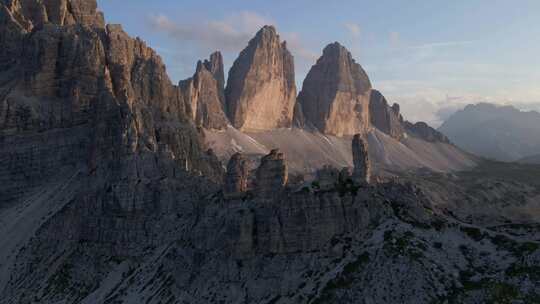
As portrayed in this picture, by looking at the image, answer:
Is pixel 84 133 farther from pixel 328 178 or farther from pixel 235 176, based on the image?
pixel 328 178

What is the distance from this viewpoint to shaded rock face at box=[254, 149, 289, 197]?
80375 mm

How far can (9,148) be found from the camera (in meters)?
126

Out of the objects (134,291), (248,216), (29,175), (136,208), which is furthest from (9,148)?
(248,216)

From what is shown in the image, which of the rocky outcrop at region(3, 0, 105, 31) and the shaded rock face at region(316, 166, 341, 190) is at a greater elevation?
the rocky outcrop at region(3, 0, 105, 31)

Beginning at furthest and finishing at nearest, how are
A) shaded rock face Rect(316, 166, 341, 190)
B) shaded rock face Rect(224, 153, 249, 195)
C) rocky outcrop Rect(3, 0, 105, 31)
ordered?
rocky outcrop Rect(3, 0, 105, 31) → shaded rock face Rect(224, 153, 249, 195) → shaded rock face Rect(316, 166, 341, 190)

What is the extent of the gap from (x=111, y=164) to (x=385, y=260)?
58.1 meters

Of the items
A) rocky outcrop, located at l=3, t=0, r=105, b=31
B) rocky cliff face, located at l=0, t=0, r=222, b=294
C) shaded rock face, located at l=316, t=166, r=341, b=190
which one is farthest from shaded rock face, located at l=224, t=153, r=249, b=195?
rocky outcrop, located at l=3, t=0, r=105, b=31

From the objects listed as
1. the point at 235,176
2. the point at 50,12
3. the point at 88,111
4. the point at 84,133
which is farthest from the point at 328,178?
the point at 50,12

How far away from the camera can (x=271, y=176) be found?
8062cm

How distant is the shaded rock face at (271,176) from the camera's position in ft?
264

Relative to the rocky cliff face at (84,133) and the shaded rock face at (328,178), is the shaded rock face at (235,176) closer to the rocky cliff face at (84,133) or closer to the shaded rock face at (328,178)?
the shaded rock face at (328,178)

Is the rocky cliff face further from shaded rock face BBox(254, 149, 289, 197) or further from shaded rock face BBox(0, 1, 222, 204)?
shaded rock face BBox(254, 149, 289, 197)

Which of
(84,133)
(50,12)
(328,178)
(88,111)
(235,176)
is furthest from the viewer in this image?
(50,12)

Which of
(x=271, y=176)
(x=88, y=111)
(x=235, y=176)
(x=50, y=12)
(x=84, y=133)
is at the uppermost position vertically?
(x=50, y=12)
